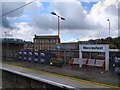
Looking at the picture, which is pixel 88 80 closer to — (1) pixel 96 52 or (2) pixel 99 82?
(2) pixel 99 82

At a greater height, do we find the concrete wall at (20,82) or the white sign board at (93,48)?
the white sign board at (93,48)

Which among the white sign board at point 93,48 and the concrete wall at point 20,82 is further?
the white sign board at point 93,48

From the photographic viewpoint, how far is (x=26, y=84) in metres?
14.9

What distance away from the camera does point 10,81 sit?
19.0 metres

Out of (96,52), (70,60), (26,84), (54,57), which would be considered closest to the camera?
(26,84)

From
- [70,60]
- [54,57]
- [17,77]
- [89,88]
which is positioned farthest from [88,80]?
[54,57]

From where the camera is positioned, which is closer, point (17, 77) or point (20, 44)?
point (17, 77)

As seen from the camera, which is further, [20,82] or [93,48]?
[93,48]

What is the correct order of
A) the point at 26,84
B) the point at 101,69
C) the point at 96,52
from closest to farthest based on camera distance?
the point at 26,84, the point at 101,69, the point at 96,52

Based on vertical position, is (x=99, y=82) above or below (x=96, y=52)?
below

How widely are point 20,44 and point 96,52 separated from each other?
2720cm

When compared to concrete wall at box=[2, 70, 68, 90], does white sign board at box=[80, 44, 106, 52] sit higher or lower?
higher

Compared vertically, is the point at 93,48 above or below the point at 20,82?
above

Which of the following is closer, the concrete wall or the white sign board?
the concrete wall
